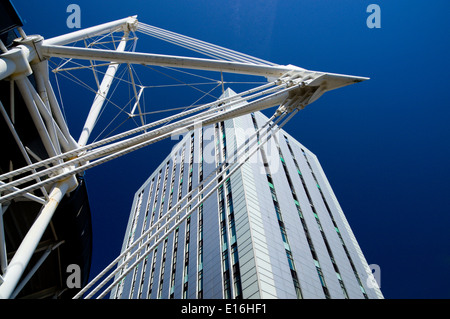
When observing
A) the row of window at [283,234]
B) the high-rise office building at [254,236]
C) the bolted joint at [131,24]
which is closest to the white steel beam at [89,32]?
the bolted joint at [131,24]

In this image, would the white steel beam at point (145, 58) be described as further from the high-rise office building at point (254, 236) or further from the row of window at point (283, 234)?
the row of window at point (283, 234)

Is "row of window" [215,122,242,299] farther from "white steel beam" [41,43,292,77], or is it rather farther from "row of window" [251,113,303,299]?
"white steel beam" [41,43,292,77]

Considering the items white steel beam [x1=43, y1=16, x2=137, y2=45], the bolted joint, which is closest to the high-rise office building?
white steel beam [x1=43, y1=16, x2=137, y2=45]

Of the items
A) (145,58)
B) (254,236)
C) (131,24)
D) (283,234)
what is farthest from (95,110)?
(283,234)

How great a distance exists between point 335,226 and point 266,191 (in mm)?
16463

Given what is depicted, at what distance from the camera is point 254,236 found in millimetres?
25203

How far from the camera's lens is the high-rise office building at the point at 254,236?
79.7 feet

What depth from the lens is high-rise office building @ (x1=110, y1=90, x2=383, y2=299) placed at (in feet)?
79.7

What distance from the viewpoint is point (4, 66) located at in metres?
5.79

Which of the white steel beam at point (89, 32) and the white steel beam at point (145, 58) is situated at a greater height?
the white steel beam at point (89, 32)

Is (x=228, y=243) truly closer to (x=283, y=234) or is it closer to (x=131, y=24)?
(x=283, y=234)

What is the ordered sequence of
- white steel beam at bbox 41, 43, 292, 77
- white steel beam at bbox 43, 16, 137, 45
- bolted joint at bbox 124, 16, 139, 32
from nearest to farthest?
white steel beam at bbox 41, 43, 292, 77
white steel beam at bbox 43, 16, 137, 45
bolted joint at bbox 124, 16, 139, 32

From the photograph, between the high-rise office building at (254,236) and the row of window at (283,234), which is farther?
the high-rise office building at (254,236)
